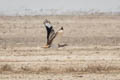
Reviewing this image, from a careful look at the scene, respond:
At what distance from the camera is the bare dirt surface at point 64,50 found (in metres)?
16.2

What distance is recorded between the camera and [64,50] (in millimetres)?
21703

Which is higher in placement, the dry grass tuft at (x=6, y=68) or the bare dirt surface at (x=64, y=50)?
the dry grass tuft at (x=6, y=68)

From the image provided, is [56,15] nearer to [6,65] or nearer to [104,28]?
[104,28]

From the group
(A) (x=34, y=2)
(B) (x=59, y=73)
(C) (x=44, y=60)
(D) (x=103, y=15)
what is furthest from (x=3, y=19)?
(B) (x=59, y=73)

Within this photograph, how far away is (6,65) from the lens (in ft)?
55.9

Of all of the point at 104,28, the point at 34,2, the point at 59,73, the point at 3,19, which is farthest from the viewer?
the point at 34,2

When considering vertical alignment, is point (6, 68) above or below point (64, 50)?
above

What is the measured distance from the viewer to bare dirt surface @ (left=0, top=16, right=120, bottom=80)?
1619cm

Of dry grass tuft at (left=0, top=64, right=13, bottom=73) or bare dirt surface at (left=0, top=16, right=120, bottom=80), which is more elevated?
dry grass tuft at (left=0, top=64, right=13, bottom=73)

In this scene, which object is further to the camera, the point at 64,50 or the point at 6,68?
the point at 64,50

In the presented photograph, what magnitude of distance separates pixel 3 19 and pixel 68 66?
61.8 feet

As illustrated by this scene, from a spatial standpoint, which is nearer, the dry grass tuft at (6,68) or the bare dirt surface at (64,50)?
the bare dirt surface at (64,50)

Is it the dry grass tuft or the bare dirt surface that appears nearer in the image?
the bare dirt surface

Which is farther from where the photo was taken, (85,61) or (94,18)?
(94,18)
